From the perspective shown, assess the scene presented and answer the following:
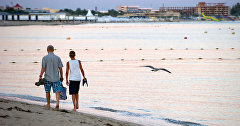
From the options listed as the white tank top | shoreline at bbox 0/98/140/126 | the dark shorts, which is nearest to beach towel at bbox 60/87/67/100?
the dark shorts

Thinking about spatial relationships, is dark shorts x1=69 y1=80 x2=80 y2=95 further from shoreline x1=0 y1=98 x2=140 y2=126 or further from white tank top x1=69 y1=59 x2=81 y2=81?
shoreline x1=0 y1=98 x2=140 y2=126

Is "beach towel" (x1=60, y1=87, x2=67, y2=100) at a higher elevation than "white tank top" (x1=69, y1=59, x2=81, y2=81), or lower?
lower

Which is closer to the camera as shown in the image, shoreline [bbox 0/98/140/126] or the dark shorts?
shoreline [bbox 0/98/140/126]

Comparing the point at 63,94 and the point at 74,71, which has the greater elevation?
the point at 74,71

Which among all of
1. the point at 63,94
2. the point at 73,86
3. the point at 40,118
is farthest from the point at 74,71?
the point at 40,118

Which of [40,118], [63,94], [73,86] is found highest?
[73,86]

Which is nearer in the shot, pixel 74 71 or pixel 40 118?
A: pixel 40 118

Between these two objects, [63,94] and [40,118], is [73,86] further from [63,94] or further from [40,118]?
[40,118]

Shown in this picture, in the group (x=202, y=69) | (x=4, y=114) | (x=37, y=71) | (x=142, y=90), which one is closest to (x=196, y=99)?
(x=142, y=90)

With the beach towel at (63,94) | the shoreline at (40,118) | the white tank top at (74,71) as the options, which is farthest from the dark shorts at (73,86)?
the shoreline at (40,118)

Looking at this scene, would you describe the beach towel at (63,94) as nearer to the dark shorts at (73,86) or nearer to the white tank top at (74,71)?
the dark shorts at (73,86)

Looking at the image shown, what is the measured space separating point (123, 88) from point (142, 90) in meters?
0.69

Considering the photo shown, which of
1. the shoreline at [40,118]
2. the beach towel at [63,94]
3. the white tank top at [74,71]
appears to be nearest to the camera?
the shoreline at [40,118]

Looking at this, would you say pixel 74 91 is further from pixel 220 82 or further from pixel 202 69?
pixel 202 69
